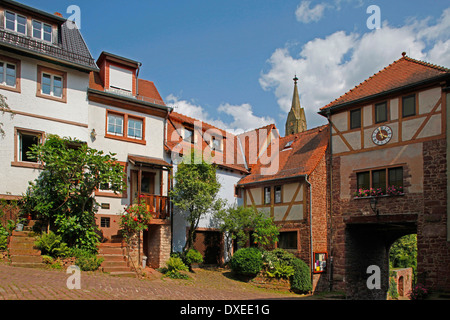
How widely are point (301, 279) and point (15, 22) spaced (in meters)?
16.7

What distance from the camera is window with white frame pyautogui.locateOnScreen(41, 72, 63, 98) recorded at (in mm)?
17500

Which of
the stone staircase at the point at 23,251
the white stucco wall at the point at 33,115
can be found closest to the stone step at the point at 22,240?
the stone staircase at the point at 23,251

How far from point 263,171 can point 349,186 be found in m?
5.88

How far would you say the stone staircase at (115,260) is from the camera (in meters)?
14.7

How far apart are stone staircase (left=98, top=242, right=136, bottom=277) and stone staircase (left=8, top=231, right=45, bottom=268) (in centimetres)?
229

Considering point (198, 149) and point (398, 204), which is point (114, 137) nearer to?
point (198, 149)

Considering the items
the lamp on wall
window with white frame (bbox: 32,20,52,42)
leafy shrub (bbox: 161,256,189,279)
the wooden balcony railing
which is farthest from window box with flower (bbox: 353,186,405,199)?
window with white frame (bbox: 32,20,52,42)

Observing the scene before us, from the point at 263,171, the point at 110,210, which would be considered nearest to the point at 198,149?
the point at 263,171

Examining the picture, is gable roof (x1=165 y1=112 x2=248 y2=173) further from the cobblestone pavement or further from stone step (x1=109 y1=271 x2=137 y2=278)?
the cobblestone pavement

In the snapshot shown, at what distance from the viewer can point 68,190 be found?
1513cm

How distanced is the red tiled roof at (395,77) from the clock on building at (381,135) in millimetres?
1645

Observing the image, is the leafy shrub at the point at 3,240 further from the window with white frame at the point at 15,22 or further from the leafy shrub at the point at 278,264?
the leafy shrub at the point at 278,264

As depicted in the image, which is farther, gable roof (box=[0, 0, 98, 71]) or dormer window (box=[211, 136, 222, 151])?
dormer window (box=[211, 136, 222, 151])

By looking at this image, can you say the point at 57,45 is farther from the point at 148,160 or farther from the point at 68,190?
the point at 68,190
